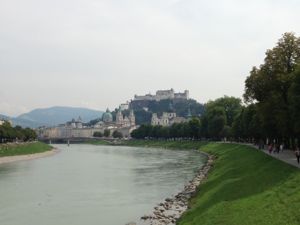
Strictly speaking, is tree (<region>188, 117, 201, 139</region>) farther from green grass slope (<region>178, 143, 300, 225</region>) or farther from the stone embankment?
green grass slope (<region>178, 143, 300, 225</region>)

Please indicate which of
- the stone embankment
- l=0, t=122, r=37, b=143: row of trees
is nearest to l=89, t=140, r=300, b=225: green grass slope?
the stone embankment

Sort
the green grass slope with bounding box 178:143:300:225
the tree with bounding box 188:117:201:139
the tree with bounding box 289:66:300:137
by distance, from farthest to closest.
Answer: the tree with bounding box 188:117:201:139 < the tree with bounding box 289:66:300:137 < the green grass slope with bounding box 178:143:300:225

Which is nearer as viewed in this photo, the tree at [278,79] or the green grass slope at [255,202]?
the green grass slope at [255,202]

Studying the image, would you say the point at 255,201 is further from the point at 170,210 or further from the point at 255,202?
the point at 170,210

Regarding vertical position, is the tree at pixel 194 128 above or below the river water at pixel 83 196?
above

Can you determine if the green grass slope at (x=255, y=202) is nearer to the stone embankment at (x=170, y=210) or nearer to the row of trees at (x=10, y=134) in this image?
the stone embankment at (x=170, y=210)

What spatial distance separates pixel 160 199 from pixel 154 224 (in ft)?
34.0

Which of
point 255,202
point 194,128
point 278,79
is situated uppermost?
point 278,79

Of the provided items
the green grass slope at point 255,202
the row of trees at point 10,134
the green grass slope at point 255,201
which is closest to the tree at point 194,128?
the row of trees at point 10,134

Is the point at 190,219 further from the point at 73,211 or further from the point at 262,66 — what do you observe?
the point at 262,66

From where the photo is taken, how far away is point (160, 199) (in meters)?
38.0

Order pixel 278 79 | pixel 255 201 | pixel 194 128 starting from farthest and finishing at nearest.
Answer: pixel 194 128 → pixel 278 79 → pixel 255 201

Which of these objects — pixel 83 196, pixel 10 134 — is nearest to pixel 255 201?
pixel 83 196

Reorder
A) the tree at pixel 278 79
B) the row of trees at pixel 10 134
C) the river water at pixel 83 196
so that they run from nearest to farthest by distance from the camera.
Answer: the river water at pixel 83 196 < the tree at pixel 278 79 < the row of trees at pixel 10 134
